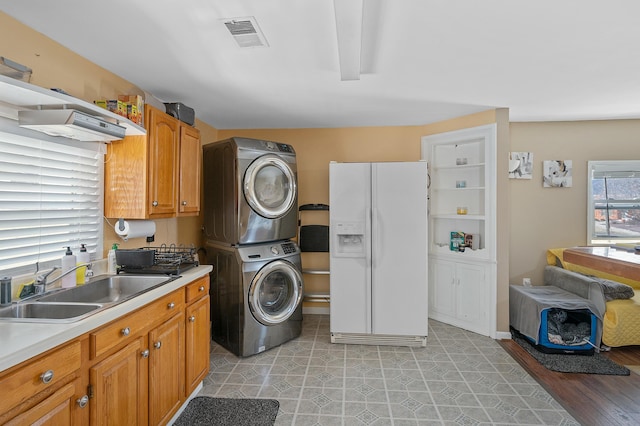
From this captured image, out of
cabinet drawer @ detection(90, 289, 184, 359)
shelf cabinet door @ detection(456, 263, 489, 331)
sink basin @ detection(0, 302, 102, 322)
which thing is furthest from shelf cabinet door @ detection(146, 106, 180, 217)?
shelf cabinet door @ detection(456, 263, 489, 331)

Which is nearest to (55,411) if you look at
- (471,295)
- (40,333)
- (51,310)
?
(40,333)

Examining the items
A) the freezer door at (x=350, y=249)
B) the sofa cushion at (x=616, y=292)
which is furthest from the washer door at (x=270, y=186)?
the sofa cushion at (x=616, y=292)

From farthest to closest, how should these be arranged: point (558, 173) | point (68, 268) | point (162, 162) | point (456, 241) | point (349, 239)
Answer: point (558, 173) < point (456, 241) < point (349, 239) < point (162, 162) < point (68, 268)

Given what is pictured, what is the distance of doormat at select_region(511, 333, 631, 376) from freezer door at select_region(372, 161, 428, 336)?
1049 millimetres

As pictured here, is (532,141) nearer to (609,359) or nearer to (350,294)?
(609,359)

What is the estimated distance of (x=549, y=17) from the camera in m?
1.73

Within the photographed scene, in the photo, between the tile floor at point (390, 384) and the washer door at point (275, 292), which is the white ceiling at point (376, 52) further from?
the tile floor at point (390, 384)

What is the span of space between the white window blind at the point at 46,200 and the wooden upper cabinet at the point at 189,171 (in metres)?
0.58

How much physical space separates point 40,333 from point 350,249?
2.47 m

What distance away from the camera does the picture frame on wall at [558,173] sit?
393 centimetres

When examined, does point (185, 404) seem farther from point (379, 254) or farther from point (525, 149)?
point (525, 149)

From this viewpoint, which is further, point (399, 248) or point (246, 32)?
point (399, 248)

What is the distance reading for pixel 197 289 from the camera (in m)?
2.32

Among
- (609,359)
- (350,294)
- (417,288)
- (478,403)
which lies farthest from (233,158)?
(609,359)
